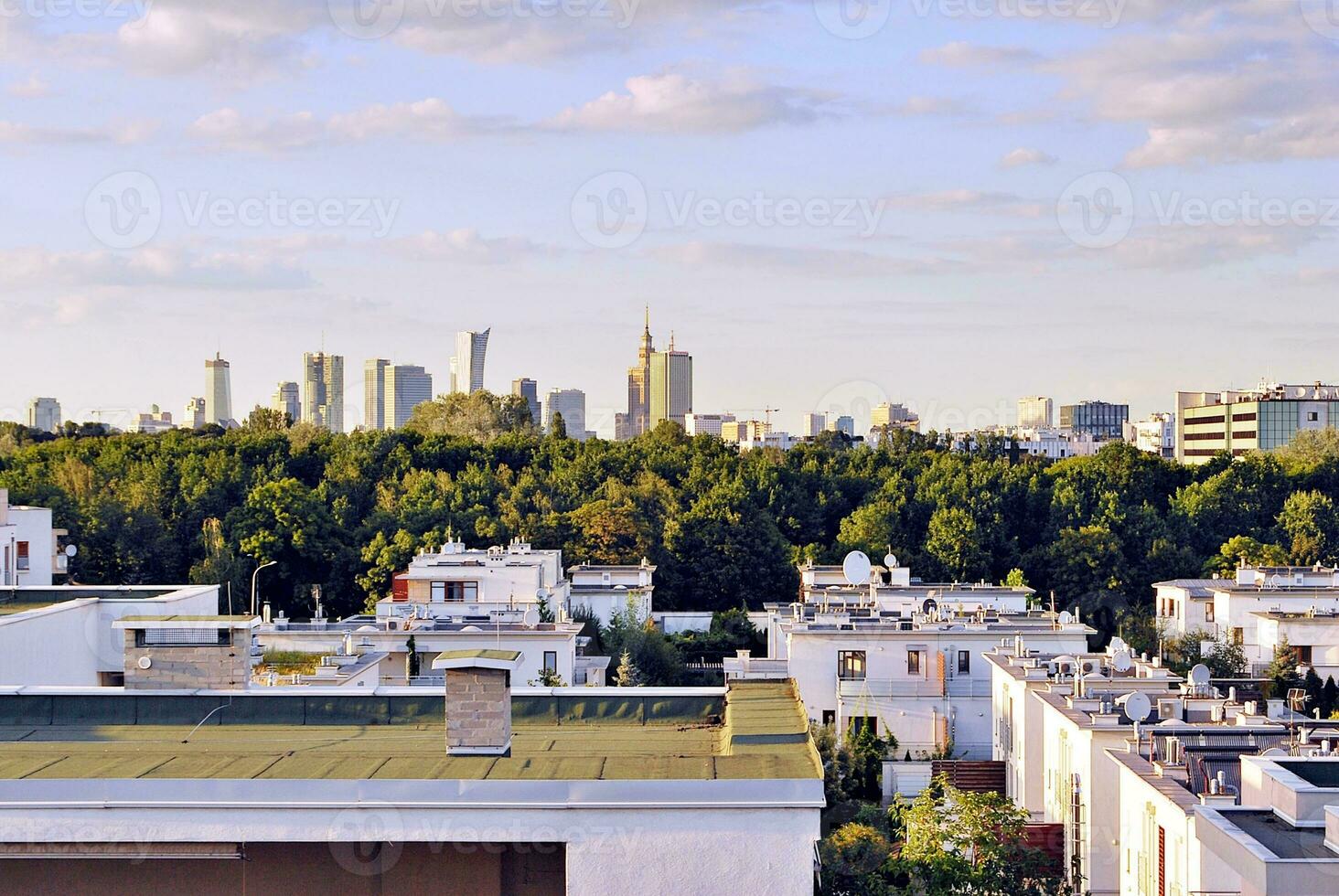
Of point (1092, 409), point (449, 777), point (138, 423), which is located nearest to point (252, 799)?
point (449, 777)

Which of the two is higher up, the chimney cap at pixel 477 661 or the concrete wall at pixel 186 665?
the chimney cap at pixel 477 661

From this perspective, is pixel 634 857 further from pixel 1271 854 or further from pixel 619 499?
pixel 619 499

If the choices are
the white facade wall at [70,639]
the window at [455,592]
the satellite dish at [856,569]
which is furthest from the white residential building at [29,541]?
the satellite dish at [856,569]

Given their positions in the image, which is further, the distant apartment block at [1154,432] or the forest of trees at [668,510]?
the distant apartment block at [1154,432]

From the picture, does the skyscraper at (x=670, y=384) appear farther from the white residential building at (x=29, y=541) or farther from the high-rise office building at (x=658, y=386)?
the white residential building at (x=29, y=541)

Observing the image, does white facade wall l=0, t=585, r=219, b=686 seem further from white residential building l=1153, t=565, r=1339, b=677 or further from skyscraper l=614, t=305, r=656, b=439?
skyscraper l=614, t=305, r=656, b=439

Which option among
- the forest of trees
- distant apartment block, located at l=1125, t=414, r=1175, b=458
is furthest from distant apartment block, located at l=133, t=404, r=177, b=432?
distant apartment block, located at l=1125, t=414, r=1175, b=458

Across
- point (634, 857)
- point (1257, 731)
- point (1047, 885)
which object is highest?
point (634, 857)
